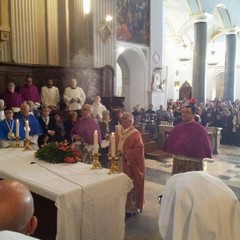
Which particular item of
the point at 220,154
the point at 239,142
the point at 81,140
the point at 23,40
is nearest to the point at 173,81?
the point at 239,142

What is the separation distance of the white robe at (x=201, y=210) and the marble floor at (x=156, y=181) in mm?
2926

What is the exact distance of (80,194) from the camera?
9.77 feet

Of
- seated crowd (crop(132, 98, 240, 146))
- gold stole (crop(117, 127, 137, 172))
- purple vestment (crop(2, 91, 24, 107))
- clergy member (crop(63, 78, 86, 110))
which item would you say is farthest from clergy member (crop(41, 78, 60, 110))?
gold stole (crop(117, 127, 137, 172))

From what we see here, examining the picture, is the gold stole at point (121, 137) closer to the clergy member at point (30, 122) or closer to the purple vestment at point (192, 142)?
the purple vestment at point (192, 142)

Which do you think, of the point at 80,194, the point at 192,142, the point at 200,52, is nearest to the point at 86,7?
the point at 192,142

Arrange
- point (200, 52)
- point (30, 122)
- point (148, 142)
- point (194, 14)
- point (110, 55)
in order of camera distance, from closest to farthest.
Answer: point (30, 122) < point (148, 142) < point (110, 55) < point (200, 52) < point (194, 14)

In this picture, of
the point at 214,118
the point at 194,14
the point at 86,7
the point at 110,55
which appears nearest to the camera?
the point at 86,7

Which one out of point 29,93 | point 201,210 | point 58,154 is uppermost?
point 29,93

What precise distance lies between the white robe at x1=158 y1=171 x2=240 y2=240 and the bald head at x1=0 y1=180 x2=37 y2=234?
2.18 feet

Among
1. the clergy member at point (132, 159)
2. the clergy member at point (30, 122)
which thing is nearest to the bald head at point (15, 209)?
the clergy member at point (132, 159)

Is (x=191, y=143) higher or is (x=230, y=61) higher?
(x=230, y=61)

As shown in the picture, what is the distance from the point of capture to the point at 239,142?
1227 centimetres

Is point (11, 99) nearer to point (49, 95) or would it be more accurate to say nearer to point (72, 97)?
point (49, 95)

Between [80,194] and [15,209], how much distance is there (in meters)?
1.62
